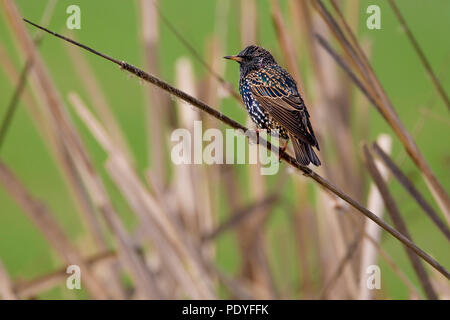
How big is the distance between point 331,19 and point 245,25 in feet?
1.93

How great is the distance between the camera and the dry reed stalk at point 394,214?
1312 millimetres

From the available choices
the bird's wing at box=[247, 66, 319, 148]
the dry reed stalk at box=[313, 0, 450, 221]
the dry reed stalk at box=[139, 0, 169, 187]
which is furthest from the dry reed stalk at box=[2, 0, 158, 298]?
the dry reed stalk at box=[313, 0, 450, 221]

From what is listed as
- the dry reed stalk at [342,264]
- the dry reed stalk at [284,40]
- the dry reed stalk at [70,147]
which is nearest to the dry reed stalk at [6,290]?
the dry reed stalk at [70,147]

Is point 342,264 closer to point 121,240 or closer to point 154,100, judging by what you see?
point 121,240

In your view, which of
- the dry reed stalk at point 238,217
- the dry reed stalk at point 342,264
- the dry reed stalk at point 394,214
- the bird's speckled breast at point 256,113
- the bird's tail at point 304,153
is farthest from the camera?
the dry reed stalk at point 238,217

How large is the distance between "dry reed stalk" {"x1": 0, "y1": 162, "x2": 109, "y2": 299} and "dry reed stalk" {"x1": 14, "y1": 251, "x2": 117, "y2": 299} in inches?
3.9

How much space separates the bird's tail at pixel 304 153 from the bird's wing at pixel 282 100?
0.01 meters

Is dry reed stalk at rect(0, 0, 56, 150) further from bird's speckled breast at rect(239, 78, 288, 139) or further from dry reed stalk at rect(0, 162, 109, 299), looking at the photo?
bird's speckled breast at rect(239, 78, 288, 139)

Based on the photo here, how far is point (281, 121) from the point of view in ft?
3.66

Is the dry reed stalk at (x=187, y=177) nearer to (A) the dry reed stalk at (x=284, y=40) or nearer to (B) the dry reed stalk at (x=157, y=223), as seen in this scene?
(B) the dry reed stalk at (x=157, y=223)

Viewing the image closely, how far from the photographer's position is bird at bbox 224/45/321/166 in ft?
3.59

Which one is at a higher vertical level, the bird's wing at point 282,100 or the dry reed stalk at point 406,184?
the bird's wing at point 282,100

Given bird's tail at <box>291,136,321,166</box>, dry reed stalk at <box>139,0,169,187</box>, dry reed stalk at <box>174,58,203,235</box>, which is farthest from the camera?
dry reed stalk at <box>174,58,203,235</box>
